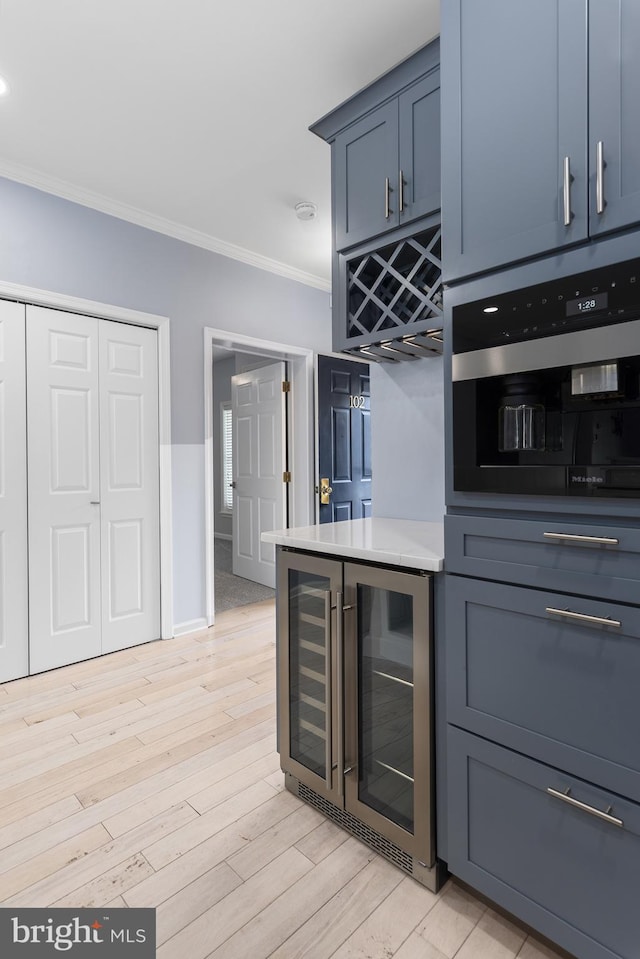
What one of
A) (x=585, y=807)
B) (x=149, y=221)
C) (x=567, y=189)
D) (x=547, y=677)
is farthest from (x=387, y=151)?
(x=585, y=807)

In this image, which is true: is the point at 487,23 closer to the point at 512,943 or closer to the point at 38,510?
the point at 512,943

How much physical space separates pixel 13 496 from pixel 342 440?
2.58 m

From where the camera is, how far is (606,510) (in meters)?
1.14

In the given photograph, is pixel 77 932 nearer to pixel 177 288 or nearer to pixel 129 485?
pixel 129 485

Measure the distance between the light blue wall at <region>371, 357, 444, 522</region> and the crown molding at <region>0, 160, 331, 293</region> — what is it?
2.01m

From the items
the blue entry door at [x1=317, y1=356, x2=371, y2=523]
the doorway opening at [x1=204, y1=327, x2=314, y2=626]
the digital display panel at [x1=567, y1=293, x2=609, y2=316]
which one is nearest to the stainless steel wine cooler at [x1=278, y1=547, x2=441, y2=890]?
the digital display panel at [x1=567, y1=293, x2=609, y2=316]

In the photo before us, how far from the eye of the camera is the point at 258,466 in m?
4.91

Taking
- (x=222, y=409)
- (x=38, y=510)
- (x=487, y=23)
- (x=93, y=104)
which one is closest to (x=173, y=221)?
(x=93, y=104)

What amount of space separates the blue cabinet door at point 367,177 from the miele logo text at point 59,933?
2.37 meters

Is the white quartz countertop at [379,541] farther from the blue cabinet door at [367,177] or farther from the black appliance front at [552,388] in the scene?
the blue cabinet door at [367,177]

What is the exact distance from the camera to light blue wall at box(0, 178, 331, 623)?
295 centimetres

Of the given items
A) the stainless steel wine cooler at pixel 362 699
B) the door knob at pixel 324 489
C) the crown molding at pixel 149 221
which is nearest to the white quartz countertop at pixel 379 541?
the stainless steel wine cooler at pixel 362 699

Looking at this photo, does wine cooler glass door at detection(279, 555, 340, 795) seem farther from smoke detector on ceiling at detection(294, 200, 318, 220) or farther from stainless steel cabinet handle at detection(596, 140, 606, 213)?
smoke detector on ceiling at detection(294, 200, 318, 220)

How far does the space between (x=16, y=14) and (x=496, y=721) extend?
2.87 meters
